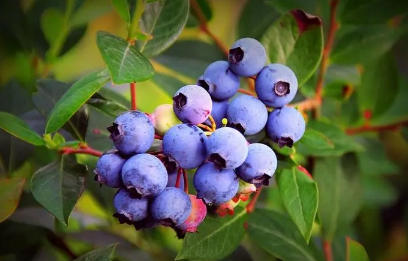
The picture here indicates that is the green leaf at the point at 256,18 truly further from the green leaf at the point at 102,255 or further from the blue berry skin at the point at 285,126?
the green leaf at the point at 102,255

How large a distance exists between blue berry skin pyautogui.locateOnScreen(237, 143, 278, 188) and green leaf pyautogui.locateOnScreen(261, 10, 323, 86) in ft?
0.92

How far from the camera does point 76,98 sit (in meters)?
0.68

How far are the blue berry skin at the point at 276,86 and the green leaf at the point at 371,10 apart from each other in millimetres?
400

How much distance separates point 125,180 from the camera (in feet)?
2.05

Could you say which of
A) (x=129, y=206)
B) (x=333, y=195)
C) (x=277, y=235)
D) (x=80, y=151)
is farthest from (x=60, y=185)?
(x=333, y=195)

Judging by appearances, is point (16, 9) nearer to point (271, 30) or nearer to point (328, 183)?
point (271, 30)

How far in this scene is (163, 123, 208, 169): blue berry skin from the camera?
619 mm

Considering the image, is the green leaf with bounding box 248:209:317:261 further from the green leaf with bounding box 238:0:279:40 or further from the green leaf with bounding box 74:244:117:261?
the green leaf with bounding box 238:0:279:40

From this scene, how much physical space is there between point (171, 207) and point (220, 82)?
19 cm

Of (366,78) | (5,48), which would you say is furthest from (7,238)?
(366,78)

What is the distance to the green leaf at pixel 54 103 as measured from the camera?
2.78 ft

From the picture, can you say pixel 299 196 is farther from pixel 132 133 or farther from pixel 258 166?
pixel 132 133

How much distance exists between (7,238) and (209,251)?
0.45 metres

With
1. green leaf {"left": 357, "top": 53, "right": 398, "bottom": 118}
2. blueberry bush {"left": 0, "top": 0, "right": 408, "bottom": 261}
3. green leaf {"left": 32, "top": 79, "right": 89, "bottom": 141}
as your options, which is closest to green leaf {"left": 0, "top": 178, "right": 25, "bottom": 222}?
blueberry bush {"left": 0, "top": 0, "right": 408, "bottom": 261}
